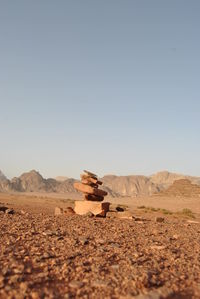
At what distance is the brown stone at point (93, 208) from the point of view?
20047 mm

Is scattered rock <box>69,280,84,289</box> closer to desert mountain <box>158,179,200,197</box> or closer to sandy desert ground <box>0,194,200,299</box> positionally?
sandy desert ground <box>0,194,200,299</box>

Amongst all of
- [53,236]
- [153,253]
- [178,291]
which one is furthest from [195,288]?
[53,236]

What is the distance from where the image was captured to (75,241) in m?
8.86

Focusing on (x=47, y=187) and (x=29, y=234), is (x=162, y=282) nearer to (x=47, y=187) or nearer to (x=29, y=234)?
(x=29, y=234)

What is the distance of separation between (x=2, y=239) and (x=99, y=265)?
3.48m

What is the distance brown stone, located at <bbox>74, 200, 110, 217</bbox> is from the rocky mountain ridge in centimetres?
10614

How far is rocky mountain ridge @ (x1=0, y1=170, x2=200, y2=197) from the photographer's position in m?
143

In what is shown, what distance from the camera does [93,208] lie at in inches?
810

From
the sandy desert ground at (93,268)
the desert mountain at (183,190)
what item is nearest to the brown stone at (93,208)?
the sandy desert ground at (93,268)

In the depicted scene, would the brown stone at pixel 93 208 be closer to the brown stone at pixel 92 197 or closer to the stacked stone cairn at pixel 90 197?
the stacked stone cairn at pixel 90 197

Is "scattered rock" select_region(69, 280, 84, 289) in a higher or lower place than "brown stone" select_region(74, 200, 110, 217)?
lower

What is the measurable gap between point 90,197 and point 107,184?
15598 cm

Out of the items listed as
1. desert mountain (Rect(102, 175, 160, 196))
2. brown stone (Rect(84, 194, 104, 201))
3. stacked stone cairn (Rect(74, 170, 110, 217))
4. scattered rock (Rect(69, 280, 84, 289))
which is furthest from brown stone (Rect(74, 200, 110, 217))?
desert mountain (Rect(102, 175, 160, 196))

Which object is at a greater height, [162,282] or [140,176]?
[140,176]
